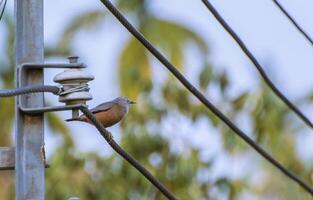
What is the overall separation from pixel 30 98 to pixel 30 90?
0.41 feet

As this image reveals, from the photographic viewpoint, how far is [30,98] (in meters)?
4.73

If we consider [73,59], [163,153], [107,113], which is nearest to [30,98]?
[73,59]

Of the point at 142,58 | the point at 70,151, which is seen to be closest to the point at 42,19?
the point at 70,151

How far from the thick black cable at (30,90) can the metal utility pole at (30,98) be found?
91mm

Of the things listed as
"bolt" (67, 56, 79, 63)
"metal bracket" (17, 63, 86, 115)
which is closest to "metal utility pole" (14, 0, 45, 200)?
"metal bracket" (17, 63, 86, 115)

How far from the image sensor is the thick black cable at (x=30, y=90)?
4582 mm

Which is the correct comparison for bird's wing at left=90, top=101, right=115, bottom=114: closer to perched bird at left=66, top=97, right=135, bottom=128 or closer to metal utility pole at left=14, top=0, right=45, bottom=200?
perched bird at left=66, top=97, right=135, bottom=128

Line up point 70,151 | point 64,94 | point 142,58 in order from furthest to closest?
point 142,58 → point 70,151 → point 64,94

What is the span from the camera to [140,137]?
1154 cm

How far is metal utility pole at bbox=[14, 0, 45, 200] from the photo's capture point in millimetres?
4637

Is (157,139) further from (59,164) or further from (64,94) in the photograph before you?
(64,94)

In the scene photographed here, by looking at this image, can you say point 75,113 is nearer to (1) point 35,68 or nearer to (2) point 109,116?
(1) point 35,68

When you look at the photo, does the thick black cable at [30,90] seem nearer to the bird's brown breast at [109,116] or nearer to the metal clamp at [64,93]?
the metal clamp at [64,93]

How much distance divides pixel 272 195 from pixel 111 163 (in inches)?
529
